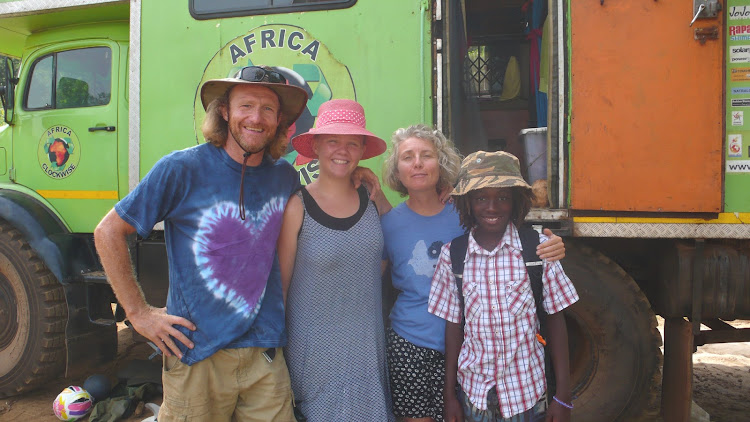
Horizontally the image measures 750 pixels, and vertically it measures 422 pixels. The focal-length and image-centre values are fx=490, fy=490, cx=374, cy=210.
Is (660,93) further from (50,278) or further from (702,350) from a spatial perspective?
(50,278)

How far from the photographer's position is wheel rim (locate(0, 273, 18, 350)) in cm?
391

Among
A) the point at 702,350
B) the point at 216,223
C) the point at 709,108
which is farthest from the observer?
the point at 702,350

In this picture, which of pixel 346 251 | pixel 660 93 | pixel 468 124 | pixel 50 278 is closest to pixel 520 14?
pixel 468 124

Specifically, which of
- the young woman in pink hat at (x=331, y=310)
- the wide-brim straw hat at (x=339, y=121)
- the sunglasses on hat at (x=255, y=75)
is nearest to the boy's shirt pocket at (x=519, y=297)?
the young woman in pink hat at (x=331, y=310)

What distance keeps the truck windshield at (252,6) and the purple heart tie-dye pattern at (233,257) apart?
189cm

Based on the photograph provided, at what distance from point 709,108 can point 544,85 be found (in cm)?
110

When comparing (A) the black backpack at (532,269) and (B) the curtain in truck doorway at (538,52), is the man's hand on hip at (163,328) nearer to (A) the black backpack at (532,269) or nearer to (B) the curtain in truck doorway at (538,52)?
(A) the black backpack at (532,269)

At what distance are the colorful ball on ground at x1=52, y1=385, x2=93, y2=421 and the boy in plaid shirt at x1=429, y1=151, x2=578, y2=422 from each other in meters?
2.96

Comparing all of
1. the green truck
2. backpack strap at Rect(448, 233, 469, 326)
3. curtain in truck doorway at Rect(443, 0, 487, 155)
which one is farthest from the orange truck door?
backpack strap at Rect(448, 233, 469, 326)

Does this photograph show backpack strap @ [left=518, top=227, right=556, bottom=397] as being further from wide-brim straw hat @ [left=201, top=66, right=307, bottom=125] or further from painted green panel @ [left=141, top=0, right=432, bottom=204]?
painted green panel @ [left=141, top=0, right=432, bottom=204]

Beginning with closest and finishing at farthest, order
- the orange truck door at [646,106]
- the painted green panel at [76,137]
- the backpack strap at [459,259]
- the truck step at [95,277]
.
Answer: the backpack strap at [459,259] < the orange truck door at [646,106] < the truck step at [95,277] < the painted green panel at [76,137]

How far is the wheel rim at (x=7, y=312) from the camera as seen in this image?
3908 millimetres

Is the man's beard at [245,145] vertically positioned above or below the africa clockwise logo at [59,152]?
below

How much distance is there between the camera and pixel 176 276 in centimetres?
174
